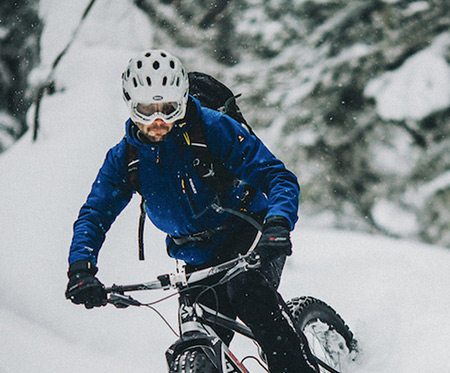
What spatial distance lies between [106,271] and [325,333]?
3.34 metres

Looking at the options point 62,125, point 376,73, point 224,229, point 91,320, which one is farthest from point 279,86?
point 224,229

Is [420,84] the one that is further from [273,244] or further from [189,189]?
[273,244]

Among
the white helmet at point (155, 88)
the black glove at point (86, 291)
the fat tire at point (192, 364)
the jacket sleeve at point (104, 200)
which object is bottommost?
the fat tire at point (192, 364)

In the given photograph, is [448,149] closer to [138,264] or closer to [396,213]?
[396,213]

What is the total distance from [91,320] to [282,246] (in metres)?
3.79

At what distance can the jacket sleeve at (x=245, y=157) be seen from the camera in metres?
2.45

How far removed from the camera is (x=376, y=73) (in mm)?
10539

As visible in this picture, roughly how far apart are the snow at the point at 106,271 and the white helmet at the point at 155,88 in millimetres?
2334

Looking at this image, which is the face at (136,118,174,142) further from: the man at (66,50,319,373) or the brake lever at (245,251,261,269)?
the brake lever at (245,251,261,269)

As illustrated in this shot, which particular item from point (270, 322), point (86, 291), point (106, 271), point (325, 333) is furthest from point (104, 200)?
point (106, 271)

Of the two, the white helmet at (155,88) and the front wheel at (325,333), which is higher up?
the white helmet at (155,88)

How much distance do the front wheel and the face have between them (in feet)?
4.67

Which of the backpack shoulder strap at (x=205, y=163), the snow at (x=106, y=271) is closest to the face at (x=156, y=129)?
the backpack shoulder strap at (x=205, y=163)

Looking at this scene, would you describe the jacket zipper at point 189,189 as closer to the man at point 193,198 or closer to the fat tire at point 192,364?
the man at point 193,198
